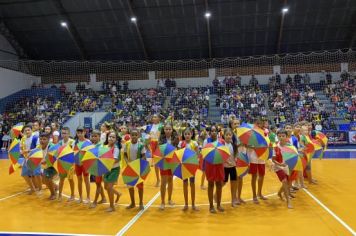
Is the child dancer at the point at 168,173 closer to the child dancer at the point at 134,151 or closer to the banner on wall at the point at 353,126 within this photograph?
the child dancer at the point at 134,151

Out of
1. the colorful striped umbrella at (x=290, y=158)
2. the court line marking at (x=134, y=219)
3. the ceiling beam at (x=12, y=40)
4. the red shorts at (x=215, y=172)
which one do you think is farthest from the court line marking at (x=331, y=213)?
the ceiling beam at (x=12, y=40)

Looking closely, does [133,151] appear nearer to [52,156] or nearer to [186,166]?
[186,166]

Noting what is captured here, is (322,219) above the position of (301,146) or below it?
below

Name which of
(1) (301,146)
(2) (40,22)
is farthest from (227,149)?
(2) (40,22)

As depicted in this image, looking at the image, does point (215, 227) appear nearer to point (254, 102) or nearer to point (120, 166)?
point (120, 166)

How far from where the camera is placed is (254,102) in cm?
2025

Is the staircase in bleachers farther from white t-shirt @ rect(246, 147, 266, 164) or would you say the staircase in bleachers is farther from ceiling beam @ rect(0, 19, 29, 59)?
ceiling beam @ rect(0, 19, 29, 59)

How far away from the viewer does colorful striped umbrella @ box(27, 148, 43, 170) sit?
291 inches

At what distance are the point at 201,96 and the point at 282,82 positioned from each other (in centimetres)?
636

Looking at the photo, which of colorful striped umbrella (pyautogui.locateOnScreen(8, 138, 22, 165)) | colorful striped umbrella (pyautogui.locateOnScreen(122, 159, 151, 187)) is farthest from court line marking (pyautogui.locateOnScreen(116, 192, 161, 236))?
colorful striped umbrella (pyautogui.locateOnScreen(8, 138, 22, 165))

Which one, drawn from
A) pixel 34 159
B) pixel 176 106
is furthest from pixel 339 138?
pixel 34 159

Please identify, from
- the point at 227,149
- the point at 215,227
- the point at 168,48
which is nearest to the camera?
the point at 215,227

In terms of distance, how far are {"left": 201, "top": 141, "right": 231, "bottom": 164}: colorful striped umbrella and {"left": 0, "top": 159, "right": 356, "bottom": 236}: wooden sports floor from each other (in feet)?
3.44

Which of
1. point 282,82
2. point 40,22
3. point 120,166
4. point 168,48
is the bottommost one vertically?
point 120,166
